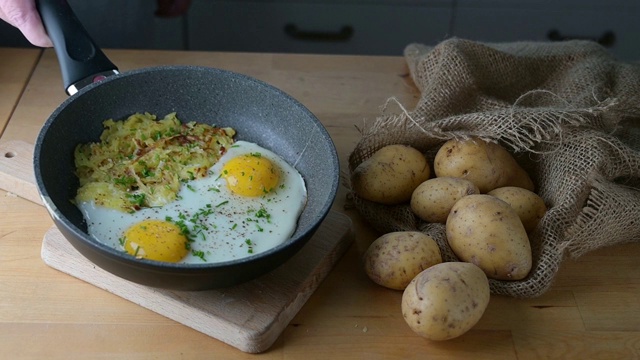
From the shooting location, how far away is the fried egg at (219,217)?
121 cm

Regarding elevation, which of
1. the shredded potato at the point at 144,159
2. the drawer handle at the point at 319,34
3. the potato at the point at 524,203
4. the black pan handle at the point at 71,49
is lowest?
the drawer handle at the point at 319,34

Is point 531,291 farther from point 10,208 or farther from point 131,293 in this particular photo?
point 10,208

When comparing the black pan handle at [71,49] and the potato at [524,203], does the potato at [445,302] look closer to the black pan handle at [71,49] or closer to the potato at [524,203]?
the potato at [524,203]

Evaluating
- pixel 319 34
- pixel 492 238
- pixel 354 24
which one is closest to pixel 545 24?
pixel 354 24

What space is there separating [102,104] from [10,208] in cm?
25

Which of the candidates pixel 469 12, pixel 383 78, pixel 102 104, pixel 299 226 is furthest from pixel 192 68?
pixel 469 12

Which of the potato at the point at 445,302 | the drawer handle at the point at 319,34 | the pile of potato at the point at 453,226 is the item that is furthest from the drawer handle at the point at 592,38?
the potato at the point at 445,302

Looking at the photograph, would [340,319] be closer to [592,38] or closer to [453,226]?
[453,226]

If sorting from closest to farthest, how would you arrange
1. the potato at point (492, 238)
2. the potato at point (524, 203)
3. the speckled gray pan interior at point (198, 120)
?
the speckled gray pan interior at point (198, 120) < the potato at point (492, 238) < the potato at point (524, 203)

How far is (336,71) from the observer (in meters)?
1.85

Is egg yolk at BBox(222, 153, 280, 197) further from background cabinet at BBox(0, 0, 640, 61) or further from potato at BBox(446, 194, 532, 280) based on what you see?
background cabinet at BBox(0, 0, 640, 61)

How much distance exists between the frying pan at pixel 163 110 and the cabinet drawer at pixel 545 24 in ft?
4.49

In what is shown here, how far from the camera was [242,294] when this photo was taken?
123 cm

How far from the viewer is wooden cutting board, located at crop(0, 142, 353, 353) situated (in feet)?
3.88
